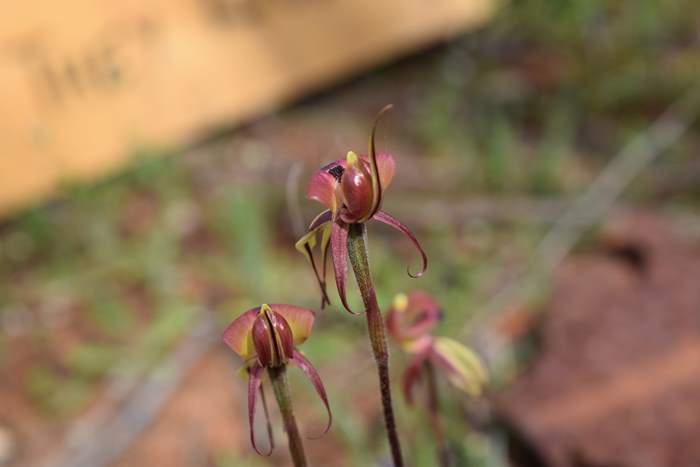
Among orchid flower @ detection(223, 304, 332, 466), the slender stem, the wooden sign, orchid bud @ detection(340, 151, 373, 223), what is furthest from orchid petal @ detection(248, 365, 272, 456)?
the wooden sign

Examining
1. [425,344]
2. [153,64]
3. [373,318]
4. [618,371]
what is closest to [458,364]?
[425,344]

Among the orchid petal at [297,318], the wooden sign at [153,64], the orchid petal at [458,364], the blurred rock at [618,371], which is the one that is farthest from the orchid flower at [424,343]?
the wooden sign at [153,64]

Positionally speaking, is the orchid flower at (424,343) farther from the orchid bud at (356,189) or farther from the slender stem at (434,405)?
the orchid bud at (356,189)

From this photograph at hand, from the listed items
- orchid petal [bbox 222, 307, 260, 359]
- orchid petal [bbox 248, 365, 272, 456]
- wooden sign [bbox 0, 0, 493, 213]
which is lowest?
orchid petal [bbox 248, 365, 272, 456]

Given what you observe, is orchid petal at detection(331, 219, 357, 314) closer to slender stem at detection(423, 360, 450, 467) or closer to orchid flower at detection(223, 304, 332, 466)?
orchid flower at detection(223, 304, 332, 466)

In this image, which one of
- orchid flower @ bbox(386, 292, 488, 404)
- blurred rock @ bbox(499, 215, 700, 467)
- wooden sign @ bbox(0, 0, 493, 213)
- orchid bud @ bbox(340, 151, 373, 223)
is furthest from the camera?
wooden sign @ bbox(0, 0, 493, 213)

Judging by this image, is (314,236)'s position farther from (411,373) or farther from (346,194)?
(411,373)

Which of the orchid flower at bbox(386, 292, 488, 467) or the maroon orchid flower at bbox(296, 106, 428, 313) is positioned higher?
the orchid flower at bbox(386, 292, 488, 467)
